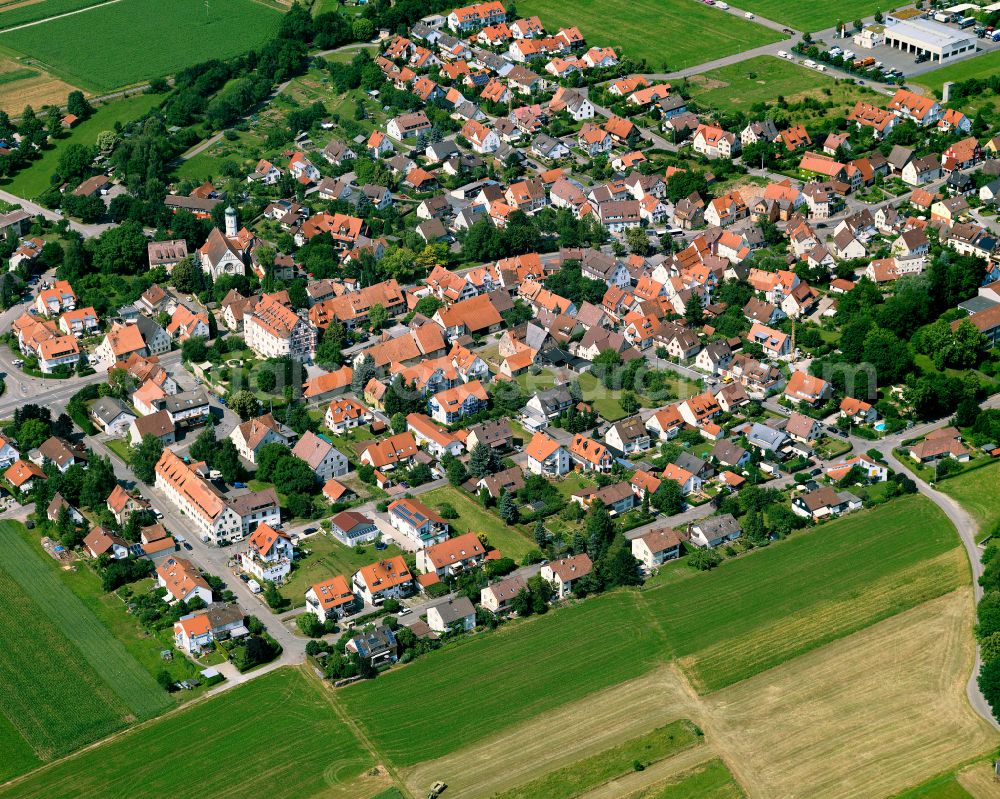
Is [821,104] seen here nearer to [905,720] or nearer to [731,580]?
[731,580]

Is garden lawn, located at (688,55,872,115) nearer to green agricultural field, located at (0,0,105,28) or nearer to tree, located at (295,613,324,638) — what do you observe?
green agricultural field, located at (0,0,105,28)

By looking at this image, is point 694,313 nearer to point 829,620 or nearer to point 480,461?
point 480,461

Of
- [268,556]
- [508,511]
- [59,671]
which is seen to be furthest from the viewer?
[508,511]

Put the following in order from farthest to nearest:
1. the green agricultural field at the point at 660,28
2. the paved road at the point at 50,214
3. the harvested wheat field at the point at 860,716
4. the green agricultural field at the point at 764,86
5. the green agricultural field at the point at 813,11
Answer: the green agricultural field at the point at 813,11
the green agricultural field at the point at 660,28
the green agricultural field at the point at 764,86
the paved road at the point at 50,214
the harvested wheat field at the point at 860,716

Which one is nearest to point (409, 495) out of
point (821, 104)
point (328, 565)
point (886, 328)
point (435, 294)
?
point (328, 565)

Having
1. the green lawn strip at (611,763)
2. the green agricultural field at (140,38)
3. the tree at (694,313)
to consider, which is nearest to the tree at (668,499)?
the green lawn strip at (611,763)

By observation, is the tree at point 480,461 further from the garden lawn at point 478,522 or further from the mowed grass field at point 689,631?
the mowed grass field at point 689,631

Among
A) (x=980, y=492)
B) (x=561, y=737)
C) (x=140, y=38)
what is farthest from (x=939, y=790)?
(x=140, y=38)
